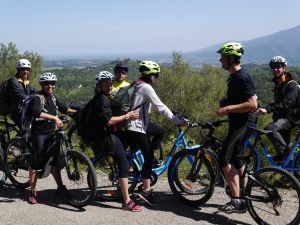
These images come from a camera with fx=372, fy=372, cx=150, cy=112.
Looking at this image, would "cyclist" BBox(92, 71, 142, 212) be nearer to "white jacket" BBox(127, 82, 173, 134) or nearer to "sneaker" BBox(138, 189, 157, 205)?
"white jacket" BBox(127, 82, 173, 134)

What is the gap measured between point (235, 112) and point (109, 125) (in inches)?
68.3

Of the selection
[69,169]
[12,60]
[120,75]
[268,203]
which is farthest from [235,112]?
[12,60]

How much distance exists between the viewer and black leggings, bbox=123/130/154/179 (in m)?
5.37

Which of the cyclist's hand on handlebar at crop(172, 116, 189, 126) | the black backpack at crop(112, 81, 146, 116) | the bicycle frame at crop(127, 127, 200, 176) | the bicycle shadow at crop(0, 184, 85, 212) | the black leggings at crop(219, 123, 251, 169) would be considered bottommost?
the bicycle shadow at crop(0, 184, 85, 212)

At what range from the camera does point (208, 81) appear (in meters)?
44.2

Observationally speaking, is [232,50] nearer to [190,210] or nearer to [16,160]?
[190,210]

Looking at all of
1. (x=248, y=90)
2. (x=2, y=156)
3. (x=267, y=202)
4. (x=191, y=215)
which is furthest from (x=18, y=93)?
(x=267, y=202)

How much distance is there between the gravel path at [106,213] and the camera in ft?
16.0

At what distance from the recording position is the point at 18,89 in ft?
22.0

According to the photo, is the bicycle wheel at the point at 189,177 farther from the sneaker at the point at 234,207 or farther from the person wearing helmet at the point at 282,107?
the person wearing helmet at the point at 282,107

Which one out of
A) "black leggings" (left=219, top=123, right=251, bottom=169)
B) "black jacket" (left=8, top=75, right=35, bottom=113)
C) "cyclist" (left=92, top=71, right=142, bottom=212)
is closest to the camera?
"black leggings" (left=219, top=123, right=251, bottom=169)

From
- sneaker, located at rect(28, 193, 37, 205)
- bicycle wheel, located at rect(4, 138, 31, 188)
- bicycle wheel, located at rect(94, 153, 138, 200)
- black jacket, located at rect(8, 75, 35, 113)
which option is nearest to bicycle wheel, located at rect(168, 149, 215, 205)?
bicycle wheel, located at rect(94, 153, 138, 200)

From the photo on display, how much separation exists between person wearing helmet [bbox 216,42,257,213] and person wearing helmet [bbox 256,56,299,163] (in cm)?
114

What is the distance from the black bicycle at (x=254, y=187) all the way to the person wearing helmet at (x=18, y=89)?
3.09 metres
